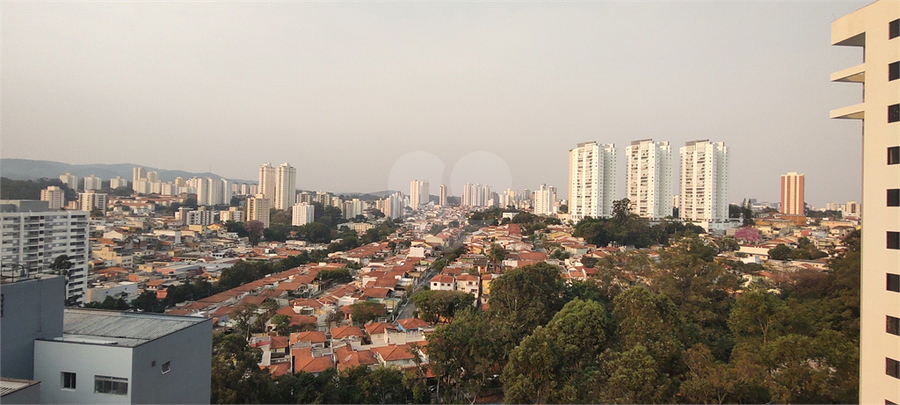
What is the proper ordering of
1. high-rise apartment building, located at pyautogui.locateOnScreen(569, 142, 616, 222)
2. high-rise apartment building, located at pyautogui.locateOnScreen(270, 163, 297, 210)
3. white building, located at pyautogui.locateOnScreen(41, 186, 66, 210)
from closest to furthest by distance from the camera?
white building, located at pyautogui.locateOnScreen(41, 186, 66, 210) < high-rise apartment building, located at pyautogui.locateOnScreen(569, 142, 616, 222) < high-rise apartment building, located at pyautogui.locateOnScreen(270, 163, 297, 210)

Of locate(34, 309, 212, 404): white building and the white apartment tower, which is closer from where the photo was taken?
locate(34, 309, 212, 404): white building

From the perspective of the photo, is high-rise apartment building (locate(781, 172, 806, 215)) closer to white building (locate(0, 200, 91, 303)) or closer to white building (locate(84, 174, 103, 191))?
white building (locate(0, 200, 91, 303))

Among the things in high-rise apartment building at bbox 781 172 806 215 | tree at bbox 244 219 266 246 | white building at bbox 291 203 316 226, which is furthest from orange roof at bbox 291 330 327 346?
white building at bbox 291 203 316 226

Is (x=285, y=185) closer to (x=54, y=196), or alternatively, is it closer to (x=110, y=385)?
(x=54, y=196)

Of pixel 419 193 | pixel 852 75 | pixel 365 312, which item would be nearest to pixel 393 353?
pixel 365 312

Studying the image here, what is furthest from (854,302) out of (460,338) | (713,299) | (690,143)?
(690,143)

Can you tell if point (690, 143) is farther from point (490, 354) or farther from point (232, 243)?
point (232, 243)
